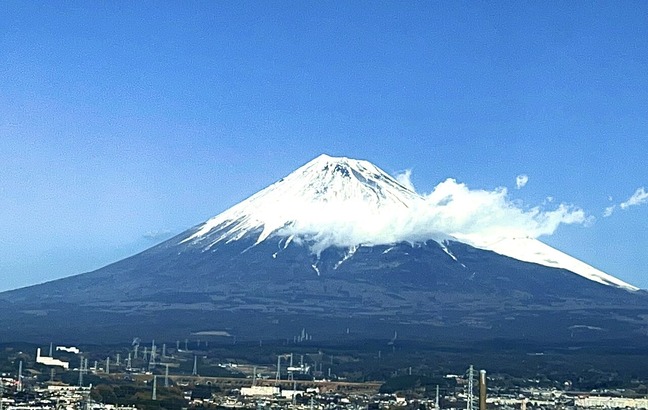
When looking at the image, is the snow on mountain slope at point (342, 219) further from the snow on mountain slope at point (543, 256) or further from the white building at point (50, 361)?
the white building at point (50, 361)

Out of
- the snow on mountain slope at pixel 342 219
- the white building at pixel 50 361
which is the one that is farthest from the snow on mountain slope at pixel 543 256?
the white building at pixel 50 361

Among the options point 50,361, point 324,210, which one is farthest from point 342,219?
point 50,361

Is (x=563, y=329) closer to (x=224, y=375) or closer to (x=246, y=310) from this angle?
(x=246, y=310)

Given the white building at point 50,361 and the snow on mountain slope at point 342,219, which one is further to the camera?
the snow on mountain slope at point 342,219

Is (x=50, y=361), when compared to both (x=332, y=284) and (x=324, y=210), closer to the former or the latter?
(x=332, y=284)

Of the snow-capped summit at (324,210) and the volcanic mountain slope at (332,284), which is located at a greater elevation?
the snow-capped summit at (324,210)

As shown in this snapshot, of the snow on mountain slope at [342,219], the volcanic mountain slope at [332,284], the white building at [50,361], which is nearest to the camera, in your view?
the white building at [50,361]
